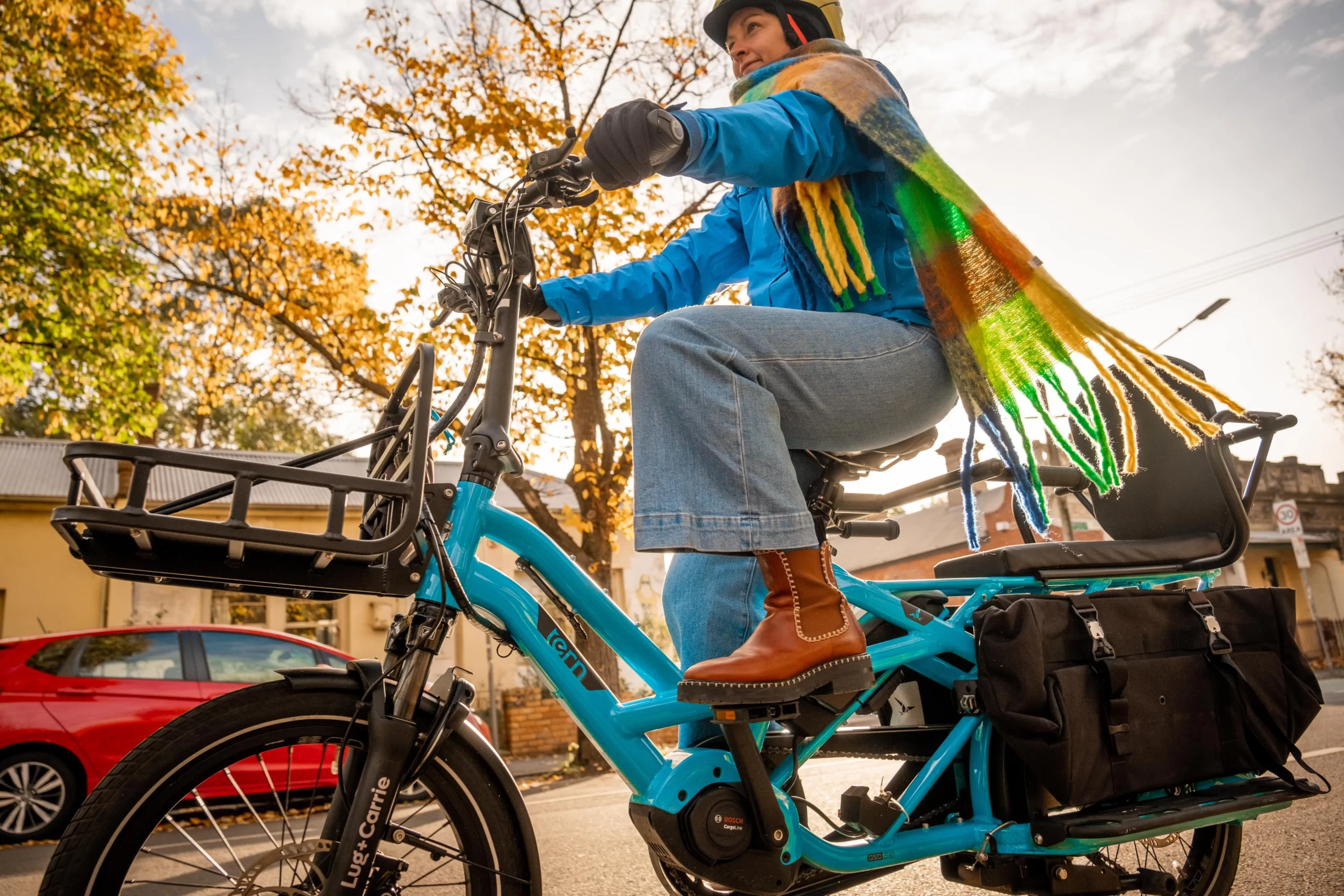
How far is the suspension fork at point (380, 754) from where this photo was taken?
4.77 feet

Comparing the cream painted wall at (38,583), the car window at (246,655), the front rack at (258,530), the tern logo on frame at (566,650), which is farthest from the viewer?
the cream painted wall at (38,583)

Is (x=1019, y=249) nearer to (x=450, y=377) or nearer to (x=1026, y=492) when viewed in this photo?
(x=1026, y=492)

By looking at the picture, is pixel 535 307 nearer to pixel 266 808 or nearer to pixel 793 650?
pixel 793 650

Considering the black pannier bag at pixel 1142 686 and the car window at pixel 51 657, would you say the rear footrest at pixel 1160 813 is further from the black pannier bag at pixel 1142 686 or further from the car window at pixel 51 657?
the car window at pixel 51 657

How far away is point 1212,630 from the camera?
2.17 meters

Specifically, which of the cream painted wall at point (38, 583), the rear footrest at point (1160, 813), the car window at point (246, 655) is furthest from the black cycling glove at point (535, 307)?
the cream painted wall at point (38, 583)

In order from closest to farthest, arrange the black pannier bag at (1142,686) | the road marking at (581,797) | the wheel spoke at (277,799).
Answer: the wheel spoke at (277,799) < the black pannier bag at (1142,686) < the road marking at (581,797)

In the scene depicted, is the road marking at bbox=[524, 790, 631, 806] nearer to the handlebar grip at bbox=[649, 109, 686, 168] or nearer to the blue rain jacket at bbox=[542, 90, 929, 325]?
the blue rain jacket at bbox=[542, 90, 929, 325]

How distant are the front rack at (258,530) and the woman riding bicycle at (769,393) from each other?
1.37 feet

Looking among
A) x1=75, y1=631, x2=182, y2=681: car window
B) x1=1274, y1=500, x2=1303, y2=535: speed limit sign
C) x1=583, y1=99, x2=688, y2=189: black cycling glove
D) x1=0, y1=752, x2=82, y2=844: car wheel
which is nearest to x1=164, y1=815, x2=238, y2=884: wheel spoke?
x1=583, y1=99, x2=688, y2=189: black cycling glove

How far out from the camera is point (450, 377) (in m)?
9.77

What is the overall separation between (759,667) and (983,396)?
771 millimetres

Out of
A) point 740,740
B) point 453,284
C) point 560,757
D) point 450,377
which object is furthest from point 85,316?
point 740,740

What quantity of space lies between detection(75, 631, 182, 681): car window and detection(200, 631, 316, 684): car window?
249 millimetres
